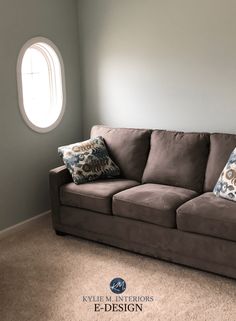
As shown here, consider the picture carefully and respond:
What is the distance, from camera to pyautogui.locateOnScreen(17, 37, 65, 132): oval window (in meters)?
3.91

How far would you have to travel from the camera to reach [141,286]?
108 inches

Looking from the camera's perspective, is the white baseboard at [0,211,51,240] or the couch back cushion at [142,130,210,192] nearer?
the couch back cushion at [142,130,210,192]

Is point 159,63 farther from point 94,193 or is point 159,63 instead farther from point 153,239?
point 153,239

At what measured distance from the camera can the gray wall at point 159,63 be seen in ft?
11.4

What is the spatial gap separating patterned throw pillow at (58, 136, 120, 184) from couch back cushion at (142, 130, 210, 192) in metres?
0.33

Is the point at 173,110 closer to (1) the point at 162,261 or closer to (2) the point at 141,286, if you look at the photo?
(1) the point at 162,261

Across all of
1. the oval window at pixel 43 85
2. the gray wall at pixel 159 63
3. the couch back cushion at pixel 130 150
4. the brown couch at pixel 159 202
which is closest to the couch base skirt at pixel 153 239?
the brown couch at pixel 159 202

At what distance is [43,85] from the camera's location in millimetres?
4090

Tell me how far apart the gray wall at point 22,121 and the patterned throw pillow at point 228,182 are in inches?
67.7

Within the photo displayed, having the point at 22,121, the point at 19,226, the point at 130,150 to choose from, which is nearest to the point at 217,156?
the point at 130,150

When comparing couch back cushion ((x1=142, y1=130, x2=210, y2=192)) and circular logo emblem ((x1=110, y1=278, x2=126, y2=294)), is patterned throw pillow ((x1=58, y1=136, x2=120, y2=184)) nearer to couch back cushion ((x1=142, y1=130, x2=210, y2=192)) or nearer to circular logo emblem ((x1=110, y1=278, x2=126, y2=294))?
couch back cushion ((x1=142, y1=130, x2=210, y2=192))

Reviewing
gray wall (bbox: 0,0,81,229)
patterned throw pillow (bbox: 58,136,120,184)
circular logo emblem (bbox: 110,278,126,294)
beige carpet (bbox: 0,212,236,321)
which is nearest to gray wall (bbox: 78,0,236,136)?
gray wall (bbox: 0,0,81,229)

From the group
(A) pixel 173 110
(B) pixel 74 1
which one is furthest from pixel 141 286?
(B) pixel 74 1

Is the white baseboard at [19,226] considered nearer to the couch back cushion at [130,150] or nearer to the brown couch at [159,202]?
the brown couch at [159,202]
